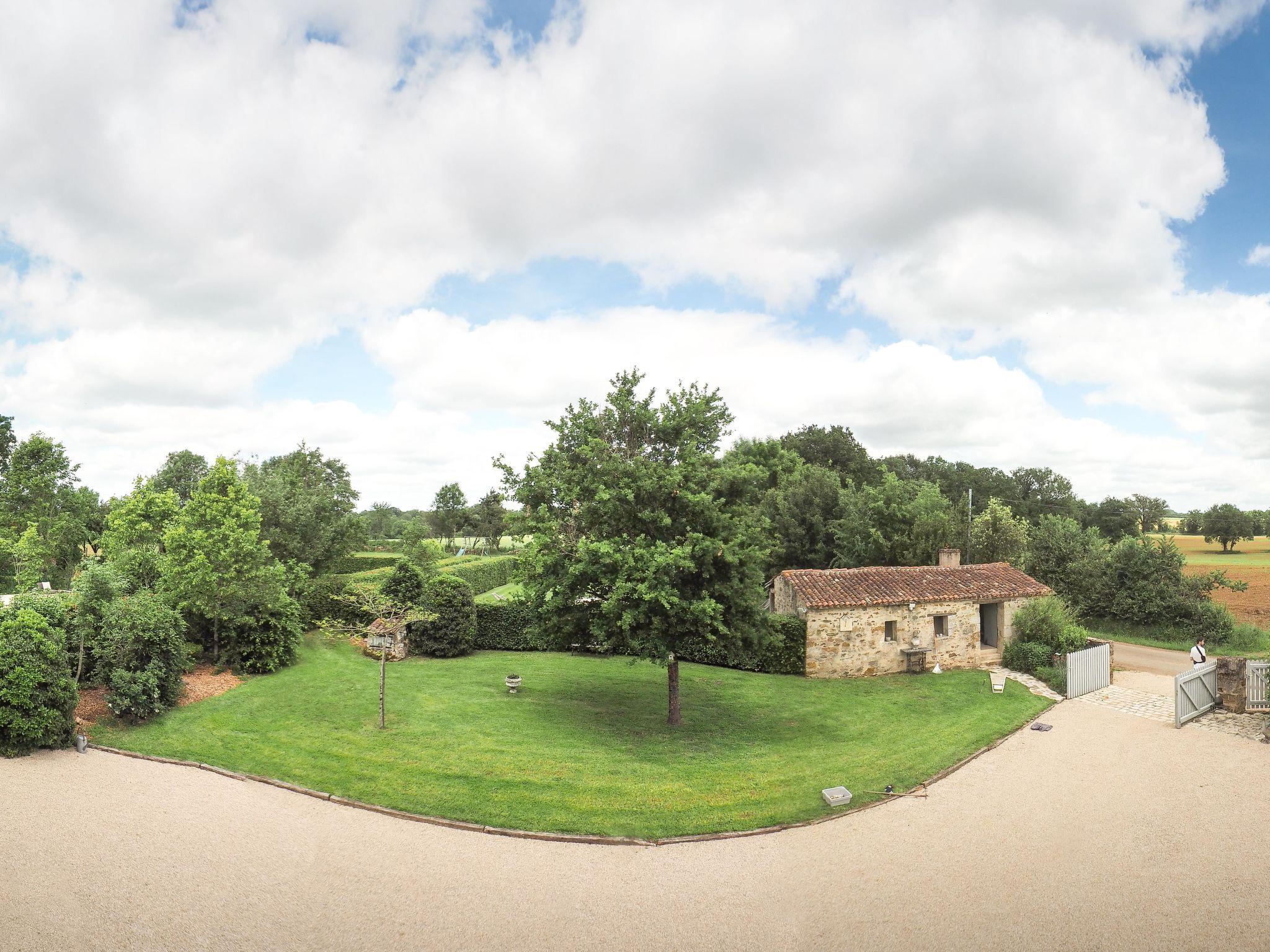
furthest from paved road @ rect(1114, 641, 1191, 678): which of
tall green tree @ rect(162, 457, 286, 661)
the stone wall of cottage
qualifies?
tall green tree @ rect(162, 457, 286, 661)

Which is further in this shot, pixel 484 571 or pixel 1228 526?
pixel 1228 526

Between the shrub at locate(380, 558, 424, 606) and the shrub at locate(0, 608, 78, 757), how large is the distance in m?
14.5

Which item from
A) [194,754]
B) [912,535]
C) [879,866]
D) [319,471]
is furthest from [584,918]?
[319,471]

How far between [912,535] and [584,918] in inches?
1329

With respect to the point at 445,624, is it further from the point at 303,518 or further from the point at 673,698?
the point at 673,698

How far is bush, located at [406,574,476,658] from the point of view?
91.7 ft

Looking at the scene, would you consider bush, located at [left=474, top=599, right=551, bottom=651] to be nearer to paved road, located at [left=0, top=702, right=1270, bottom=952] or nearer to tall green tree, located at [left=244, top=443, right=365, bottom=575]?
tall green tree, located at [left=244, top=443, right=365, bottom=575]

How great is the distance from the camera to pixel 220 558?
21.5 meters

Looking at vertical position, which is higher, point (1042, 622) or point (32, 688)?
point (1042, 622)

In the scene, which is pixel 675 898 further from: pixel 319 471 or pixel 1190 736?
pixel 319 471

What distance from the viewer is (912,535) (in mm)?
38344

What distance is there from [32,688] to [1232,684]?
29.3 m

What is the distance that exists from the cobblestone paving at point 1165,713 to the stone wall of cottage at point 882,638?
4.72m

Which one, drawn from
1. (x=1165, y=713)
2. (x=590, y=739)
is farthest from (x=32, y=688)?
(x=1165, y=713)
